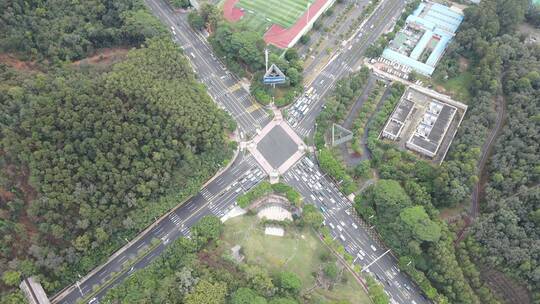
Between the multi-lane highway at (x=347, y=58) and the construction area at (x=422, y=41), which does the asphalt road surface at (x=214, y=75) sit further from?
the construction area at (x=422, y=41)

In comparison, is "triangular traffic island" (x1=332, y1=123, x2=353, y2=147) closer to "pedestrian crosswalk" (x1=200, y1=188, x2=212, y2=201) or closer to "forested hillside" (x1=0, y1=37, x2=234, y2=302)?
"forested hillside" (x1=0, y1=37, x2=234, y2=302)

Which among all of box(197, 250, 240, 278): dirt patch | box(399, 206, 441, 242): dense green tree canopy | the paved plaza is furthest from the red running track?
box(197, 250, 240, 278): dirt patch

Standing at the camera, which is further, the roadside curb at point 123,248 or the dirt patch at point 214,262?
the dirt patch at point 214,262

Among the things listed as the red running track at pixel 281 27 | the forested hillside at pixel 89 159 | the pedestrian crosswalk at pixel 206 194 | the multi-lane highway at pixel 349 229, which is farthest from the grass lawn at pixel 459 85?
the pedestrian crosswalk at pixel 206 194

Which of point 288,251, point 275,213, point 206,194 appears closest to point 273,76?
point 206,194

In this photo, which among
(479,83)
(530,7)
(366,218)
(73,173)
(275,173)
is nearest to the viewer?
(73,173)

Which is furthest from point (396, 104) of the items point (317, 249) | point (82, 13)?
point (82, 13)

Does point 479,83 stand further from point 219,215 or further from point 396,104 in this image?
point 219,215
